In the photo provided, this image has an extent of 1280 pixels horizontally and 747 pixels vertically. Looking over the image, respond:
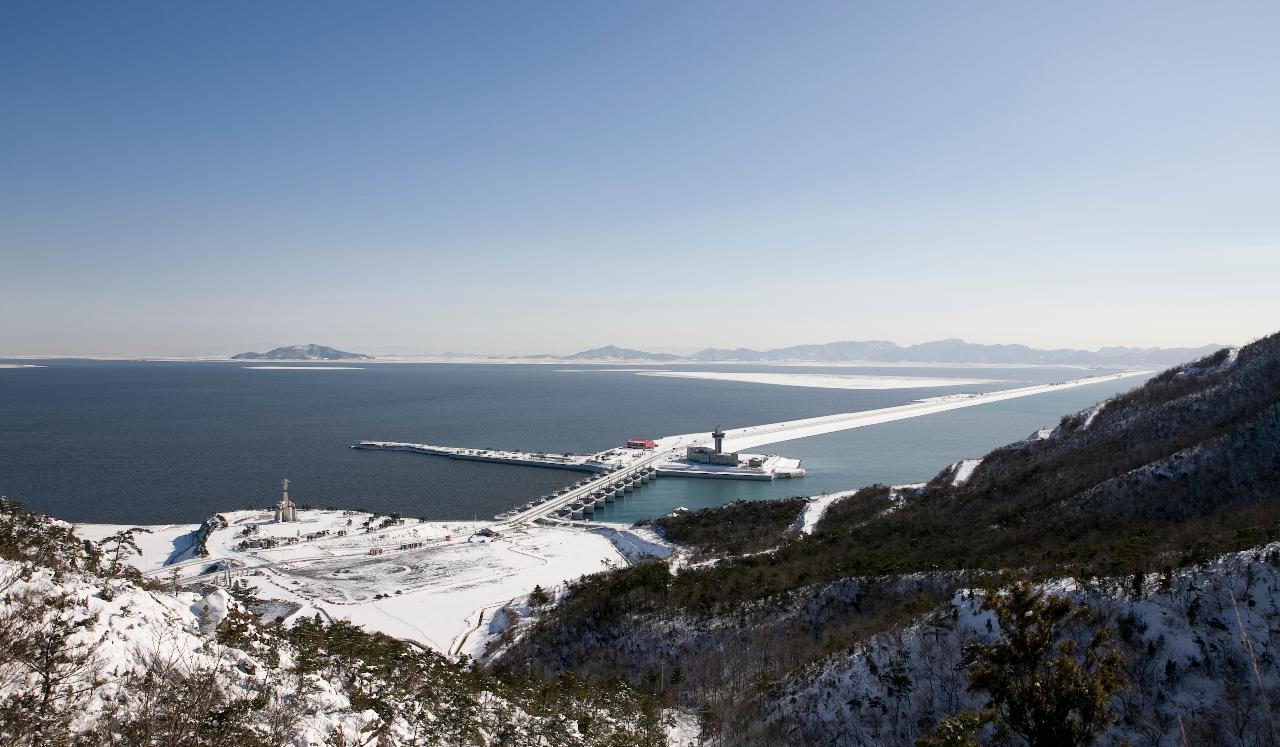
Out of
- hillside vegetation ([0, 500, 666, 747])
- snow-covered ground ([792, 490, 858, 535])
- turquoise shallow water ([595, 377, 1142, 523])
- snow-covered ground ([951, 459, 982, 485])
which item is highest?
hillside vegetation ([0, 500, 666, 747])

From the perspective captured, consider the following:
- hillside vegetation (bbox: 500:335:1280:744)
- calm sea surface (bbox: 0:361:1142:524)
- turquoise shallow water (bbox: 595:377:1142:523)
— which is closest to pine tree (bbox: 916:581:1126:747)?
hillside vegetation (bbox: 500:335:1280:744)

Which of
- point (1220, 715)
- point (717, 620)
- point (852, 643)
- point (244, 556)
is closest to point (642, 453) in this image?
point (244, 556)

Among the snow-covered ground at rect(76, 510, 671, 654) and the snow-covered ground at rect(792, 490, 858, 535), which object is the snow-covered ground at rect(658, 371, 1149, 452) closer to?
the snow-covered ground at rect(792, 490, 858, 535)

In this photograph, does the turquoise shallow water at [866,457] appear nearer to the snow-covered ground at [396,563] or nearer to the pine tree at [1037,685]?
the snow-covered ground at [396,563]

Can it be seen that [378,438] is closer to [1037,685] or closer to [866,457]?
[866,457]

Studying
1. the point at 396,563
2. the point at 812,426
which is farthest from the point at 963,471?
the point at 812,426
